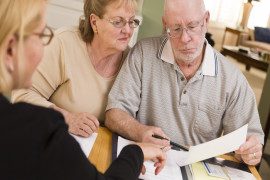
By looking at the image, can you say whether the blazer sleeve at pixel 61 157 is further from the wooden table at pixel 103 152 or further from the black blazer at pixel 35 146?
the wooden table at pixel 103 152

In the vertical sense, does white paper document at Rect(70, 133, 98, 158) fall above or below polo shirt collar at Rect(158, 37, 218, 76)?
below

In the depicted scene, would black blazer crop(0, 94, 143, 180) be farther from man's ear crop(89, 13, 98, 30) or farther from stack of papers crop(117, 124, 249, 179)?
man's ear crop(89, 13, 98, 30)

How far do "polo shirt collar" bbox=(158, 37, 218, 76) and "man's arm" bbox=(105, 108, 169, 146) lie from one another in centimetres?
38

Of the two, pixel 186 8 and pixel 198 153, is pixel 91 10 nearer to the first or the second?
pixel 186 8

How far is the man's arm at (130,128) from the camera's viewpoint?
4.76 ft

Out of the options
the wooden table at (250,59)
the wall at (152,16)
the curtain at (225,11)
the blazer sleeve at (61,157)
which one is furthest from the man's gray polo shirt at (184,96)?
the curtain at (225,11)

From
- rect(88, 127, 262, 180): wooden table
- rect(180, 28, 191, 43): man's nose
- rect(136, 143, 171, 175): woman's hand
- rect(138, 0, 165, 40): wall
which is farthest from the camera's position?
rect(138, 0, 165, 40): wall

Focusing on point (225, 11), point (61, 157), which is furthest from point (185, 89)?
point (225, 11)

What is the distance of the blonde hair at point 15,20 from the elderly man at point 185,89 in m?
0.91

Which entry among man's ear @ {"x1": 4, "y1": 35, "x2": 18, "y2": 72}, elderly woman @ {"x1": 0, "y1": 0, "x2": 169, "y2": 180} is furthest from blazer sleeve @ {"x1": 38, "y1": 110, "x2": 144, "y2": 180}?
man's ear @ {"x1": 4, "y1": 35, "x2": 18, "y2": 72}

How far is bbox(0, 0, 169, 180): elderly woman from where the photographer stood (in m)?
0.68

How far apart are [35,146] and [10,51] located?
223mm

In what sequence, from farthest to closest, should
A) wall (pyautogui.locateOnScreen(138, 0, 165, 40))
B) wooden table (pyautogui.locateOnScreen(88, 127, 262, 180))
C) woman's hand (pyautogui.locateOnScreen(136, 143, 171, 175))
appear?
wall (pyautogui.locateOnScreen(138, 0, 165, 40)) < wooden table (pyautogui.locateOnScreen(88, 127, 262, 180)) < woman's hand (pyautogui.locateOnScreen(136, 143, 171, 175))

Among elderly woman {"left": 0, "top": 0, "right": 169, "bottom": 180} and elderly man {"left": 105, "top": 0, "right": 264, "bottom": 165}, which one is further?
elderly man {"left": 105, "top": 0, "right": 264, "bottom": 165}
